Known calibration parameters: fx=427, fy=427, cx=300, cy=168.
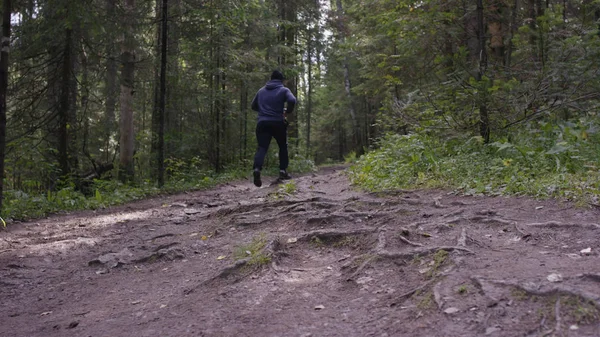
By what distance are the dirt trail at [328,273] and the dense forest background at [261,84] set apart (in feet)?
5.50

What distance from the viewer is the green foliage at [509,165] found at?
5.27 metres

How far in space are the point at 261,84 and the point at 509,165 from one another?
591 inches

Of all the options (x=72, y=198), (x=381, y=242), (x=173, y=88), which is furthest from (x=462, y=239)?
(x=173, y=88)

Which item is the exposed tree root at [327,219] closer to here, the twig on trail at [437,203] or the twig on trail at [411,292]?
the twig on trail at [437,203]

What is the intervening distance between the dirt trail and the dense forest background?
5.50ft

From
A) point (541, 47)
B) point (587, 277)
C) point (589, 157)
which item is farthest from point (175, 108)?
point (587, 277)

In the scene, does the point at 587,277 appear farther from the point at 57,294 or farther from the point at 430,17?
the point at 430,17

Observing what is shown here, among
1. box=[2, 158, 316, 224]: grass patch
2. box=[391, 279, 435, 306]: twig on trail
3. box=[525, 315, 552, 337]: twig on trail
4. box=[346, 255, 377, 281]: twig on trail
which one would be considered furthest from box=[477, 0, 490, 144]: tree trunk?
box=[2, 158, 316, 224]: grass patch

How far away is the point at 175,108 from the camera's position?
16344mm

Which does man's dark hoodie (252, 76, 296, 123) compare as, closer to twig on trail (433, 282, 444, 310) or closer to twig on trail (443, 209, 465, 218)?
twig on trail (443, 209, 465, 218)

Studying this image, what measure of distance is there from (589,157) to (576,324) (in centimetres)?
500

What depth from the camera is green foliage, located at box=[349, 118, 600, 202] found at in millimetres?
5273

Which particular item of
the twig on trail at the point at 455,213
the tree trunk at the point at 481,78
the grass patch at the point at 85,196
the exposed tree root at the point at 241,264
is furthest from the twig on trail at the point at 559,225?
the grass patch at the point at 85,196

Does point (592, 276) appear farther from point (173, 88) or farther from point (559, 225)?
point (173, 88)
